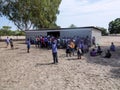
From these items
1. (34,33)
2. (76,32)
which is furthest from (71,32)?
(34,33)

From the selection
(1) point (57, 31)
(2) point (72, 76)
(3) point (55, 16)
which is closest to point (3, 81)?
(2) point (72, 76)

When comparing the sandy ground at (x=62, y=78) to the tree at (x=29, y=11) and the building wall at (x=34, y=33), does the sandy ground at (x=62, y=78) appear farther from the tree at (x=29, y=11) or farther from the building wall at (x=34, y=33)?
the tree at (x=29, y=11)

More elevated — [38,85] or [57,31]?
[57,31]

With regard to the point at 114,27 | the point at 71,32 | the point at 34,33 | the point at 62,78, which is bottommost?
the point at 62,78

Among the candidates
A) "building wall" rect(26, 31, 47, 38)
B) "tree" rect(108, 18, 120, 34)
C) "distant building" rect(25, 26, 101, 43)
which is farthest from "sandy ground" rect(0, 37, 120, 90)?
"tree" rect(108, 18, 120, 34)

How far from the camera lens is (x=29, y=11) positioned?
169ft

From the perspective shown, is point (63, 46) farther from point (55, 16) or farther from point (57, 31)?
point (55, 16)

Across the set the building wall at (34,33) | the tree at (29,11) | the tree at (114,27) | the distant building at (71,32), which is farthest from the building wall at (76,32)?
the tree at (114,27)

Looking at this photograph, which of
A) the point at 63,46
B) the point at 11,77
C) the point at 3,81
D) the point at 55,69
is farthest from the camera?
the point at 63,46

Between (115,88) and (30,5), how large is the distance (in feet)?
133

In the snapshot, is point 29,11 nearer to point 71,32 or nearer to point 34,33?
point 34,33

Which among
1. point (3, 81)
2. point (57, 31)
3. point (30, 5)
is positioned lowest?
point (3, 81)

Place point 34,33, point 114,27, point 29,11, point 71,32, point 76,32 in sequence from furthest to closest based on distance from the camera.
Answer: point 114,27 < point 29,11 < point 34,33 < point 71,32 < point 76,32

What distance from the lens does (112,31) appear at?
108812 millimetres
